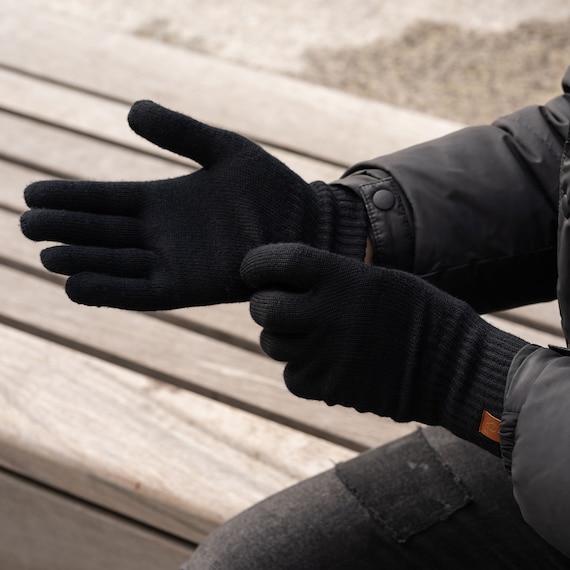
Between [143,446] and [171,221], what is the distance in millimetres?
335

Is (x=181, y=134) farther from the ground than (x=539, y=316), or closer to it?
farther from the ground

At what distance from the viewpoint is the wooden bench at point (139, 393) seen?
109cm

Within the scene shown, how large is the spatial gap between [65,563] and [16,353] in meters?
0.30

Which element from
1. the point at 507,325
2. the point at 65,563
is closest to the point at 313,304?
the point at 507,325

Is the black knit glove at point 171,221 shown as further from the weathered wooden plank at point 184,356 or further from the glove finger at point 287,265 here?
the weathered wooden plank at point 184,356

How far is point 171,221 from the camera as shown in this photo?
0.89 meters

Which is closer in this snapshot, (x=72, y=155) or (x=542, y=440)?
(x=542, y=440)

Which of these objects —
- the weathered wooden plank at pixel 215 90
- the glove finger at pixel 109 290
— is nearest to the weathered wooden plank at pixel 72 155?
the weathered wooden plank at pixel 215 90

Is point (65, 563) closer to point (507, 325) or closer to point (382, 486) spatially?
point (382, 486)

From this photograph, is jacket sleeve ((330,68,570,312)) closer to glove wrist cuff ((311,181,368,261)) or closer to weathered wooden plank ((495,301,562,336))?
glove wrist cuff ((311,181,368,261))

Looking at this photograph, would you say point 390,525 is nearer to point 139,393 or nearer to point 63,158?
point 139,393

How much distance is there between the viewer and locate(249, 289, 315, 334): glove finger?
2.62ft

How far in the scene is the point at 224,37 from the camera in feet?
8.44

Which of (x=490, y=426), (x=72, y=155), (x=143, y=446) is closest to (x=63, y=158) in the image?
(x=72, y=155)
